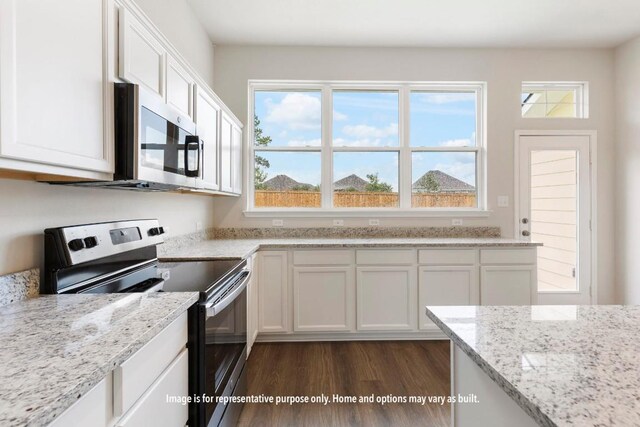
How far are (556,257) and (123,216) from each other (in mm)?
4002

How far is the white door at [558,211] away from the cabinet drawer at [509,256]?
1.86 ft

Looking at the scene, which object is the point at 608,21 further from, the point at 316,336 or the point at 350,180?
the point at 316,336

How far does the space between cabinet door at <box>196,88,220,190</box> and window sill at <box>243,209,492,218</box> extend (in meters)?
0.96

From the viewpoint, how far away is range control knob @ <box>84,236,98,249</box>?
132cm

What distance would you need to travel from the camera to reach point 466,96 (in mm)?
3545

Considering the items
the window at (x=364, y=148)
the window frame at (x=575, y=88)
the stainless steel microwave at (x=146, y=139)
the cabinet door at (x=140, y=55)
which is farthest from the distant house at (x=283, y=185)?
the window frame at (x=575, y=88)

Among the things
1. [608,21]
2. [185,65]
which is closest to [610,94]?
[608,21]

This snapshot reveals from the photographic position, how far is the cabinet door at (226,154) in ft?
8.54

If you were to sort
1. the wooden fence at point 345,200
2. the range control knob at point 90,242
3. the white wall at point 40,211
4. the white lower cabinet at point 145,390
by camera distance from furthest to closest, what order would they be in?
the wooden fence at point 345,200
the range control knob at point 90,242
the white wall at point 40,211
the white lower cabinet at point 145,390

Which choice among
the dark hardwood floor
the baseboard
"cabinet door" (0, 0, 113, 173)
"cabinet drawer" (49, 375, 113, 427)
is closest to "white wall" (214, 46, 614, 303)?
the baseboard

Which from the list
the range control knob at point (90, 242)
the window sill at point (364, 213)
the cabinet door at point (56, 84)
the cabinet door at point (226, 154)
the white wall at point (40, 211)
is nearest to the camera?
the cabinet door at point (56, 84)

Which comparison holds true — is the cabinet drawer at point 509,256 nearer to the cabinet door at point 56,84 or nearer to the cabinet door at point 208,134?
the cabinet door at point 208,134

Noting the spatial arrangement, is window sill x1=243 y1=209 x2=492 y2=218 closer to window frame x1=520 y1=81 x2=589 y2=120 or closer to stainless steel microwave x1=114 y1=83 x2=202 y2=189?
window frame x1=520 y1=81 x2=589 y2=120

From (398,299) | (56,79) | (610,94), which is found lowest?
(398,299)
